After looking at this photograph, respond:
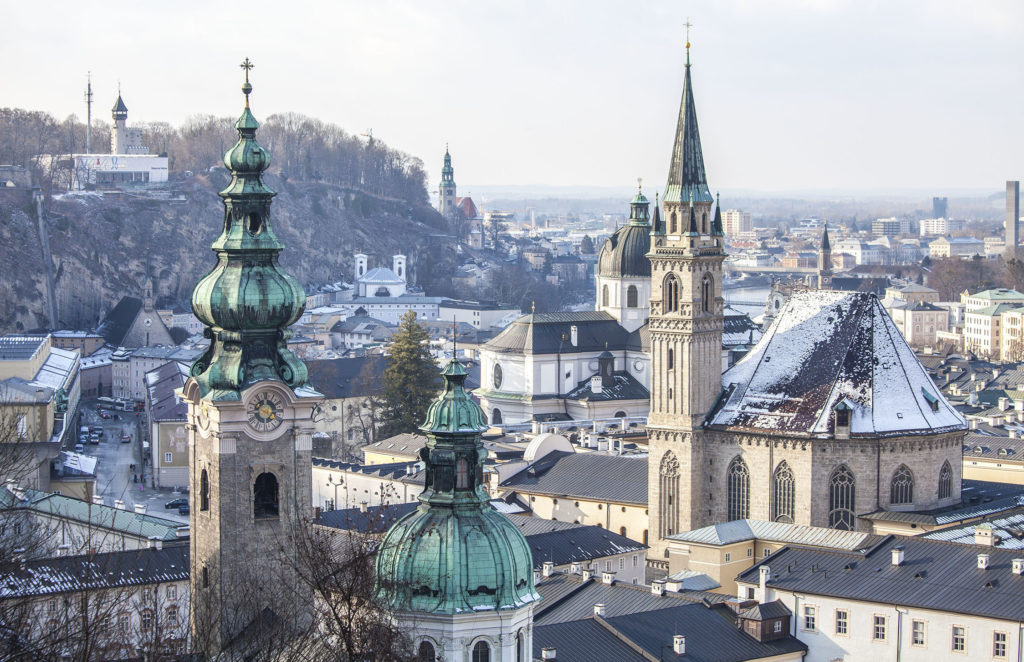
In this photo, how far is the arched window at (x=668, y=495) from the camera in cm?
7469

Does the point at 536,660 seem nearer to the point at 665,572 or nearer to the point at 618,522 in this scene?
the point at 665,572

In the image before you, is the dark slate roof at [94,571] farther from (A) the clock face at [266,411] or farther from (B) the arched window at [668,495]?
(B) the arched window at [668,495]

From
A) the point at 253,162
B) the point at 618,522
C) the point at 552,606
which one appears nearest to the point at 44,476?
the point at 618,522

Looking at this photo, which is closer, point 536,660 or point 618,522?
point 536,660

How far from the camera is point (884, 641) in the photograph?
2197 inches

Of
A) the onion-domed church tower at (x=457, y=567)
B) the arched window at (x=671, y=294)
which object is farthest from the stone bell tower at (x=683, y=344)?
the onion-domed church tower at (x=457, y=567)

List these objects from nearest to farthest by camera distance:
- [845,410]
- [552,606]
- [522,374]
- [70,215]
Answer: [552,606], [845,410], [522,374], [70,215]

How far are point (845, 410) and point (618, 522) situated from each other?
12.2 metres

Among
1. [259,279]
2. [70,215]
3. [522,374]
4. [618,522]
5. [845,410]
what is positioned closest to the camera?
[259,279]

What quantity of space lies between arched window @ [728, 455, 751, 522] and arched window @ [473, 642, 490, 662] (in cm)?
3985

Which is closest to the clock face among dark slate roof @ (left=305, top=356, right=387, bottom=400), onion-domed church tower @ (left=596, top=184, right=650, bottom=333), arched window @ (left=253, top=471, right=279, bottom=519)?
arched window @ (left=253, top=471, right=279, bottom=519)

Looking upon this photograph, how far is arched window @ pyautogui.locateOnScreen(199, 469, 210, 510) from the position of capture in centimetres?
4575

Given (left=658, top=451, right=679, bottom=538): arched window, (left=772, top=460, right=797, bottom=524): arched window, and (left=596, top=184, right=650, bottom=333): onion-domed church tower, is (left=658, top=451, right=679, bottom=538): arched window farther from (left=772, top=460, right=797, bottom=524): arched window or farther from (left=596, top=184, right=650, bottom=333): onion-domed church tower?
(left=596, top=184, right=650, bottom=333): onion-domed church tower

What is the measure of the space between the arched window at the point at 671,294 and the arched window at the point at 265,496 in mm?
32005
